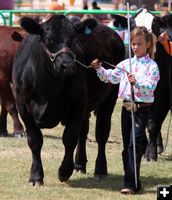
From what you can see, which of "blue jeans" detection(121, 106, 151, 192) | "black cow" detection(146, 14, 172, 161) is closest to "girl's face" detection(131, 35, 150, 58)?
"blue jeans" detection(121, 106, 151, 192)

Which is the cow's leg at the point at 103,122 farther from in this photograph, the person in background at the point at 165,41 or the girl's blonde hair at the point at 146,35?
the girl's blonde hair at the point at 146,35

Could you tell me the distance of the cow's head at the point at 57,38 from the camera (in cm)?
671

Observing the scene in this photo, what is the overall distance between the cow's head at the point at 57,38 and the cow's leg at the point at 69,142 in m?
0.77

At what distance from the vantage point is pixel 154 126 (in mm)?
9734

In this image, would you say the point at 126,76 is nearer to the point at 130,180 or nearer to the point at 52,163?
the point at 130,180

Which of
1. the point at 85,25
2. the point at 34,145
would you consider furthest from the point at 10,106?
the point at 85,25

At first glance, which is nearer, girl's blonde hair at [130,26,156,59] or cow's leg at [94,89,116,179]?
girl's blonde hair at [130,26,156,59]

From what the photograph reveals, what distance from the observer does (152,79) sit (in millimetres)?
6895

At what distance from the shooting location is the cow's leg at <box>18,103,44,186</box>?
7.34 meters

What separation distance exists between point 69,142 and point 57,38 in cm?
115

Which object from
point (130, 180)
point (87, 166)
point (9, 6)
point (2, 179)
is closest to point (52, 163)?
point (87, 166)

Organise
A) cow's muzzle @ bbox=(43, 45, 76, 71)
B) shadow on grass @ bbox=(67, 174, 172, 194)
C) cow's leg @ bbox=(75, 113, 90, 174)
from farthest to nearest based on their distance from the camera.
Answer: cow's leg @ bbox=(75, 113, 90, 174), shadow on grass @ bbox=(67, 174, 172, 194), cow's muzzle @ bbox=(43, 45, 76, 71)

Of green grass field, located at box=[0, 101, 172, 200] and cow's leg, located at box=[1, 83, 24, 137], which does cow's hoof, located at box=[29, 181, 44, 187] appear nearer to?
green grass field, located at box=[0, 101, 172, 200]

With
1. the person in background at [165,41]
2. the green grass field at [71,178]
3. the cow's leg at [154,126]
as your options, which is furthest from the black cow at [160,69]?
the person in background at [165,41]
